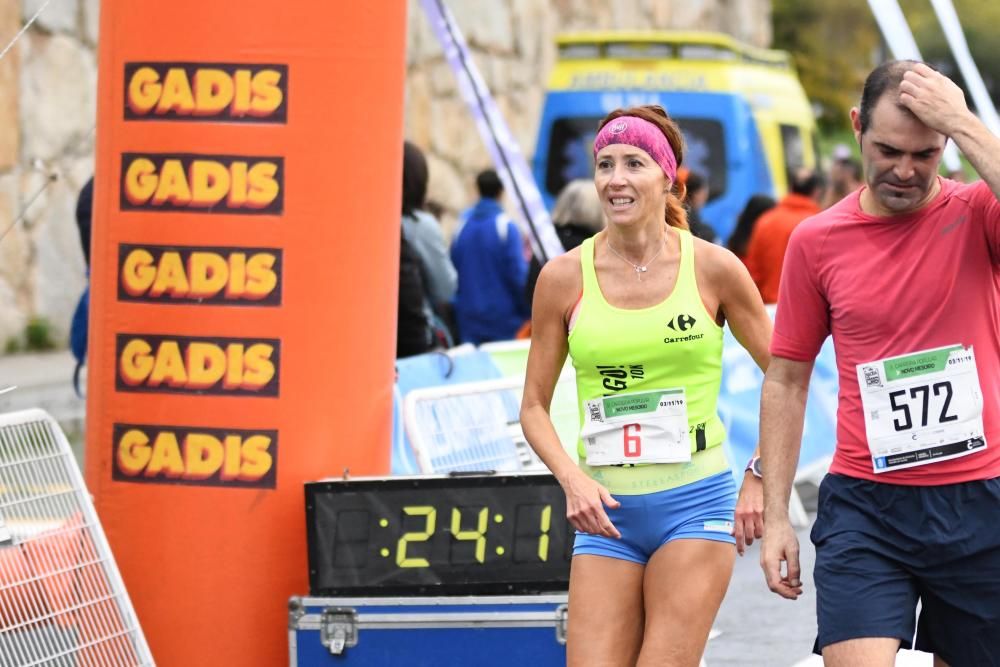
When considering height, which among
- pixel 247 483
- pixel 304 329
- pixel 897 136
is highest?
pixel 897 136

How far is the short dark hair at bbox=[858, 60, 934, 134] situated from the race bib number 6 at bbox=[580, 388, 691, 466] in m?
1.06

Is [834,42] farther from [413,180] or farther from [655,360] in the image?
[655,360]

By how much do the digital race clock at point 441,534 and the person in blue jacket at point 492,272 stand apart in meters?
5.46

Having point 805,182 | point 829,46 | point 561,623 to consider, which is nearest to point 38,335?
point 805,182

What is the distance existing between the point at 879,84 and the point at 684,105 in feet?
42.3

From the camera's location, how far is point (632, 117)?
5352 millimetres

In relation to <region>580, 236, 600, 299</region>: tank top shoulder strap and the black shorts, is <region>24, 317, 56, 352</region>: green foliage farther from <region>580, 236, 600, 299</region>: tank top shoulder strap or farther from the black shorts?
the black shorts

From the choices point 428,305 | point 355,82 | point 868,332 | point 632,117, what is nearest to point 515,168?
point 428,305

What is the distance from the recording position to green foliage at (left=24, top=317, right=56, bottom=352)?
53.9ft

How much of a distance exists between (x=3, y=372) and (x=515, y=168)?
6181 mm

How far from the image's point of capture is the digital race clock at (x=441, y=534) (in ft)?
20.8

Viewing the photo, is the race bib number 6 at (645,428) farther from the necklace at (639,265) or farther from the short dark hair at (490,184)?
the short dark hair at (490,184)

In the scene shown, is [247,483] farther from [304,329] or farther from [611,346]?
[611,346]

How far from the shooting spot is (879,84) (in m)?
4.39
